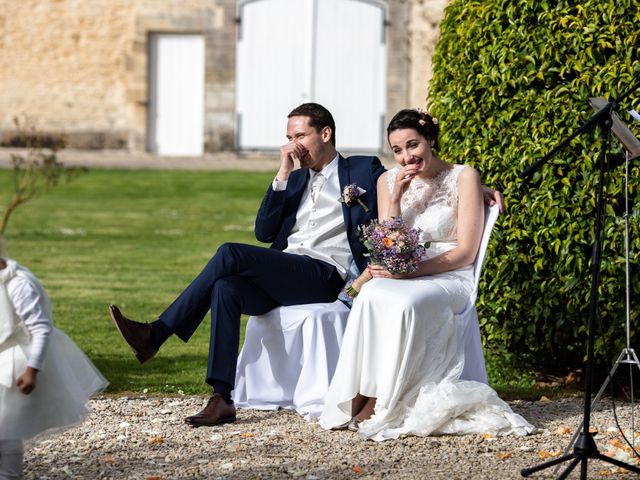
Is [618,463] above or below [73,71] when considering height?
below

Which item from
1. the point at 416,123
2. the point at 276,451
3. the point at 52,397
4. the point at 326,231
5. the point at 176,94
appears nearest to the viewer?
the point at 52,397

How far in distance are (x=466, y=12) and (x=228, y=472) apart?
9.01 ft

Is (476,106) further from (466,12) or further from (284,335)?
(284,335)

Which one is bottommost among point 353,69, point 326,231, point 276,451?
point 276,451

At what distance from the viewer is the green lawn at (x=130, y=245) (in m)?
7.21

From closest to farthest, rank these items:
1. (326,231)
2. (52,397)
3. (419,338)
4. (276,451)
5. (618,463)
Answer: (52,397)
(618,463)
(276,451)
(419,338)
(326,231)

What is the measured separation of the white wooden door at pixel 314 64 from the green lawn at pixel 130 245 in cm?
400

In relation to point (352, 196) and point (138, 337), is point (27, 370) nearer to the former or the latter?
point (138, 337)

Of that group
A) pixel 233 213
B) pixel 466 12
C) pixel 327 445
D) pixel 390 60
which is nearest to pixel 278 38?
pixel 390 60

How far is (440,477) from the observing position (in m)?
4.46

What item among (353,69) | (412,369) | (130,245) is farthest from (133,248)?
(353,69)

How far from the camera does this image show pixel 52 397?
394cm

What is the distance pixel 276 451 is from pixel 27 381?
1.31 meters

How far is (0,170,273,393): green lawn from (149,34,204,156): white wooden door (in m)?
5.08
